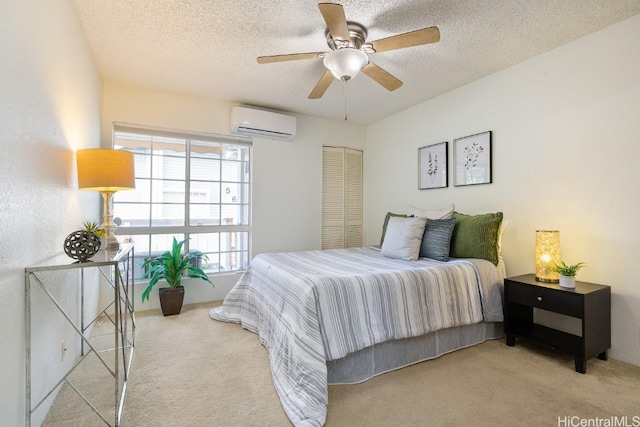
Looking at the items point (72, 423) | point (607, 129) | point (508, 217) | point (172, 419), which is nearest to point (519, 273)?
point (508, 217)

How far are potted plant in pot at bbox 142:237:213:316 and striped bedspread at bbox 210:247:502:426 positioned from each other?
896 mm

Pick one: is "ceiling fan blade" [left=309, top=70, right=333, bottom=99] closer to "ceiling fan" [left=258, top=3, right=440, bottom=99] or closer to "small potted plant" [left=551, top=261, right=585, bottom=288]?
"ceiling fan" [left=258, top=3, right=440, bottom=99]

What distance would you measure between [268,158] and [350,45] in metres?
2.11

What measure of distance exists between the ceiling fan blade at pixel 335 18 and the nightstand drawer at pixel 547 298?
225 cm

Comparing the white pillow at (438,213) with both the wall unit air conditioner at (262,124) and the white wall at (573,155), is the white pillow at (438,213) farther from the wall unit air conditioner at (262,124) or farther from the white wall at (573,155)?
the wall unit air conditioner at (262,124)

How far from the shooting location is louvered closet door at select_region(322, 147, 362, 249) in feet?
14.5

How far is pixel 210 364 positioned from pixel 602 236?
120 inches

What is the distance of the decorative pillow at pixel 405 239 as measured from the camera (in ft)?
9.17

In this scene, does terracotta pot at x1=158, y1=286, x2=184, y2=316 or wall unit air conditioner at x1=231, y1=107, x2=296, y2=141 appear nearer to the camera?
terracotta pot at x1=158, y1=286, x2=184, y2=316

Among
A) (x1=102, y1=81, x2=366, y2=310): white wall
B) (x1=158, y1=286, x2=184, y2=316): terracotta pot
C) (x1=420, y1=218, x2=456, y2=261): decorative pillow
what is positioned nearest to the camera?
(x1=420, y1=218, x2=456, y2=261): decorative pillow

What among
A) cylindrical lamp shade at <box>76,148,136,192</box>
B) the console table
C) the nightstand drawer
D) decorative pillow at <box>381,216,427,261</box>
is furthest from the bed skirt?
cylindrical lamp shade at <box>76,148,136,192</box>

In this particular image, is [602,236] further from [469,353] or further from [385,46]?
[385,46]

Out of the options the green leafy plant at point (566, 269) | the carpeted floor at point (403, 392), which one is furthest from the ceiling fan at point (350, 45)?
the carpeted floor at point (403, 392)

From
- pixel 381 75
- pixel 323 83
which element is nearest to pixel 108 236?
pixel 323 83
